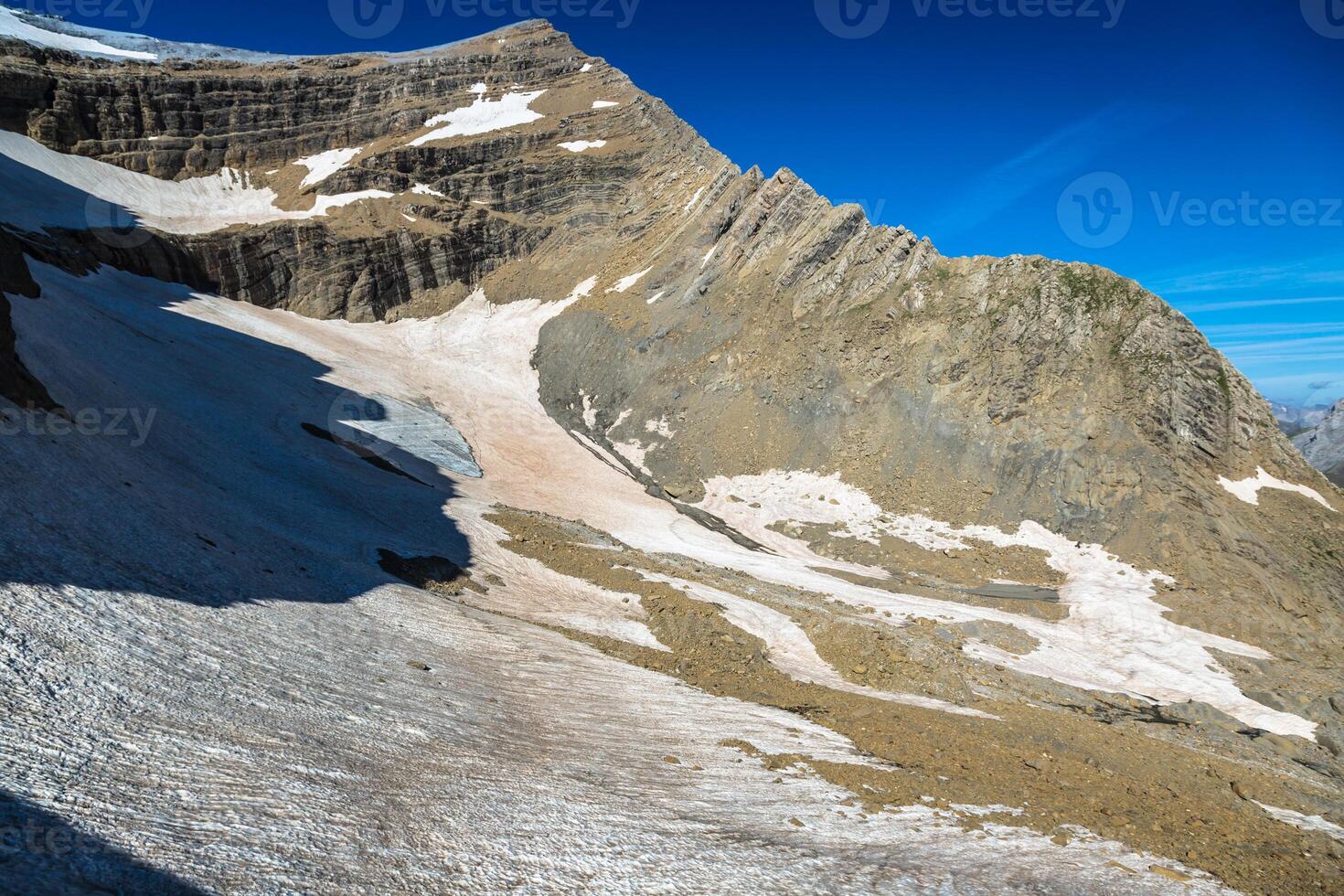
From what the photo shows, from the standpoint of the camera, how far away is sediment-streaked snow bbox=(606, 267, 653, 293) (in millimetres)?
65562

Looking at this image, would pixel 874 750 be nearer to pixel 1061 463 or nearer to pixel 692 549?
pixel 692 549

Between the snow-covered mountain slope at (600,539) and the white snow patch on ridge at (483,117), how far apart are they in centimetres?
270

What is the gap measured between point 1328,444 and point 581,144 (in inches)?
6000

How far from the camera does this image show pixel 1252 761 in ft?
62.3

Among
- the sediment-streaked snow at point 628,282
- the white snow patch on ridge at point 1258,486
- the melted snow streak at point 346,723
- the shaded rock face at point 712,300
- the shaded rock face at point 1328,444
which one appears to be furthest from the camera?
the shaded rock face at point 1328,444

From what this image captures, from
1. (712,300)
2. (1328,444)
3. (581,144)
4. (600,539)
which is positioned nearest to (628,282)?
(712,300)

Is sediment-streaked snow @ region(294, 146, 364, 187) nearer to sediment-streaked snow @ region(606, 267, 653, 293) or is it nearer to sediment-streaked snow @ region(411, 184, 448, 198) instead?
sediment-streaked snow @ region(411, 184, 448, 198)

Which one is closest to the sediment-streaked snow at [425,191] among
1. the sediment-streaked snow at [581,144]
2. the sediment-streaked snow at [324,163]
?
the sediment-streaked snow at [324,163]

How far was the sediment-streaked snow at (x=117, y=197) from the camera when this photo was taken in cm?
6156

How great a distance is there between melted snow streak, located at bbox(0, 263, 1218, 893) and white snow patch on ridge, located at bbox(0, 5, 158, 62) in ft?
358

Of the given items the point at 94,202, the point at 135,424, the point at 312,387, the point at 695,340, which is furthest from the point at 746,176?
the point at 94,202

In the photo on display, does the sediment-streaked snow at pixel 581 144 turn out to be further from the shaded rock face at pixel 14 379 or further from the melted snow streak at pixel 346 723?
the shaded rock face at pixel 14 379

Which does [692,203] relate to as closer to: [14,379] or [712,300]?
[712,300]

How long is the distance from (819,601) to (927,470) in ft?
56.8
